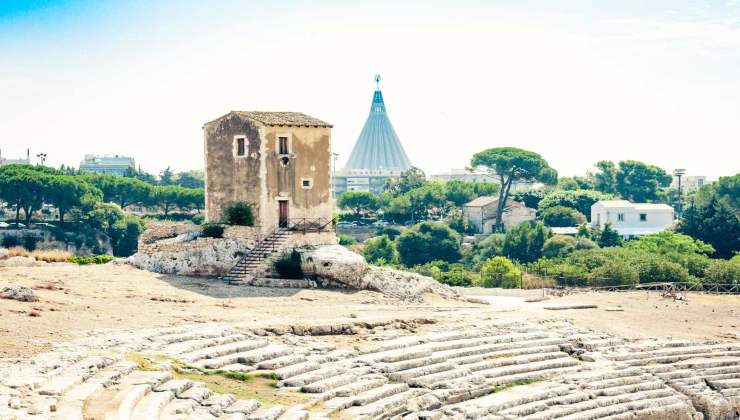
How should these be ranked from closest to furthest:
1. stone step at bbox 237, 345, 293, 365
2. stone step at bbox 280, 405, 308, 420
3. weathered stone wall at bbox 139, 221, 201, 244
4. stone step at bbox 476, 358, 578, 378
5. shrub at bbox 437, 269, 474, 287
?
stone step at bbox 280, 405, 308, 420 < stone step at bbox 237, 345, 293, 365 < stone step at bbox 476, 358, 578, 378 < weathered stone wall at bbox 139, 221, 201, 244 < shrub at bbox 437, 269, 474, 287

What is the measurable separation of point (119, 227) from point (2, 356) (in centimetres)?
5553

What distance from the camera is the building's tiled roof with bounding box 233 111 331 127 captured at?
35.8 meters

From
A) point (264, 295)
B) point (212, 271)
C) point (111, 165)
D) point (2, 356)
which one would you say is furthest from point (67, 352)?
point (111, 165)

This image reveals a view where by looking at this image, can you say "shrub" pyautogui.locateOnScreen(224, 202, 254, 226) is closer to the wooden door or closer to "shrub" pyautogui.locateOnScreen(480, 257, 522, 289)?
the wooden door

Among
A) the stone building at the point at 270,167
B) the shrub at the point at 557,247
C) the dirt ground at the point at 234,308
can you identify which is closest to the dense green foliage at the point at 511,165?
the shrub at the point at 557,247

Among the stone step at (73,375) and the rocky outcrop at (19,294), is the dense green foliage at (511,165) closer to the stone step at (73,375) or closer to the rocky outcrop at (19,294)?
the rocky outcrop at (19,294)

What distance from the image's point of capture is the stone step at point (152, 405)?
1828cm

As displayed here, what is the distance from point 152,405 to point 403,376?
22.4 ft

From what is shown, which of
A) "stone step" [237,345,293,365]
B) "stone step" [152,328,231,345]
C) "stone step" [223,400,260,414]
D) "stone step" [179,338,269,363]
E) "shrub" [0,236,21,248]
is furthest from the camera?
"shrub" [0,236,21,248]

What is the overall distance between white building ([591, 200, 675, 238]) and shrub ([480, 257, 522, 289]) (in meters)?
36.0

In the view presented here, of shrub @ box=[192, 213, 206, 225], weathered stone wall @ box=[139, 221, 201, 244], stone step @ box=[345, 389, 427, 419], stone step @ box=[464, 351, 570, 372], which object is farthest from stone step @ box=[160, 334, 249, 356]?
shrub @ box=[192, 213, 206, 225]

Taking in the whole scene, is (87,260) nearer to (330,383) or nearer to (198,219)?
(330,383)

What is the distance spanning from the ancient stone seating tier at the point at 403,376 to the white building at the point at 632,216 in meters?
61.0

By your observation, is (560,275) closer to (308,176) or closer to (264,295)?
(308,176)
